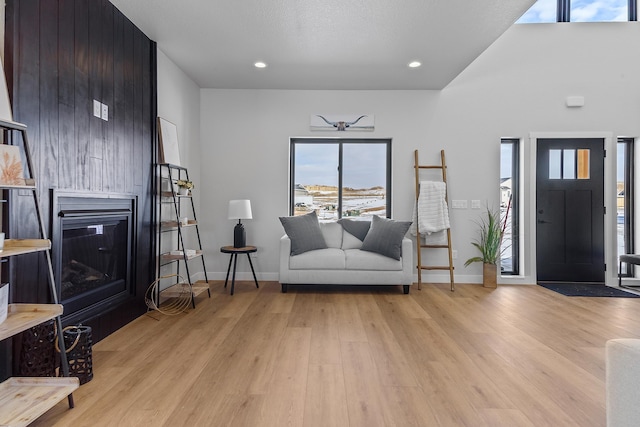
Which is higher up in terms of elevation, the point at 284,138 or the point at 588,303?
the point at 284,138

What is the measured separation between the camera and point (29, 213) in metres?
1.94

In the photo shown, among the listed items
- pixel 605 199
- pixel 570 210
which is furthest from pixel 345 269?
pixel 605 199

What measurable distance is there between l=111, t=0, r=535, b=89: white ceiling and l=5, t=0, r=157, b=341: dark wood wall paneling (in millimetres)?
404

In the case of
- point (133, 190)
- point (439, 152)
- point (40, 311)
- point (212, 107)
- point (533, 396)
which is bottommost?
point (533, 396)

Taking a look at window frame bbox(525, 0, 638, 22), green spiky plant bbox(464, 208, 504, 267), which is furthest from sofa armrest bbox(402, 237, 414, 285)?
window frame bbox(525, 0, 638, 22)

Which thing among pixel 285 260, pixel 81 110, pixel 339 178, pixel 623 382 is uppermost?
pixel 81 110

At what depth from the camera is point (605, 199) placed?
15.0ft

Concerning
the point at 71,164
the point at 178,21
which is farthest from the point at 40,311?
the point at 178,21

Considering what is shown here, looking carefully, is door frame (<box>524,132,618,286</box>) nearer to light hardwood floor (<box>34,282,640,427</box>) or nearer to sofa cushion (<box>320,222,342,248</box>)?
light hardwood floor (<box>34,282,640,427</box>)

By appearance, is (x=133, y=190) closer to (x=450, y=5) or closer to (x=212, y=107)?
(x=212, y=107)

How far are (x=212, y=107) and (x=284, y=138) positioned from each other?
1096 millimetres

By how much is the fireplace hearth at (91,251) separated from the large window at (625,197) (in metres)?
6.05

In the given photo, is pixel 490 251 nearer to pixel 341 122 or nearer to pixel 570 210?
pixel 570 210

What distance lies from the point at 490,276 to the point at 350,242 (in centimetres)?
188
